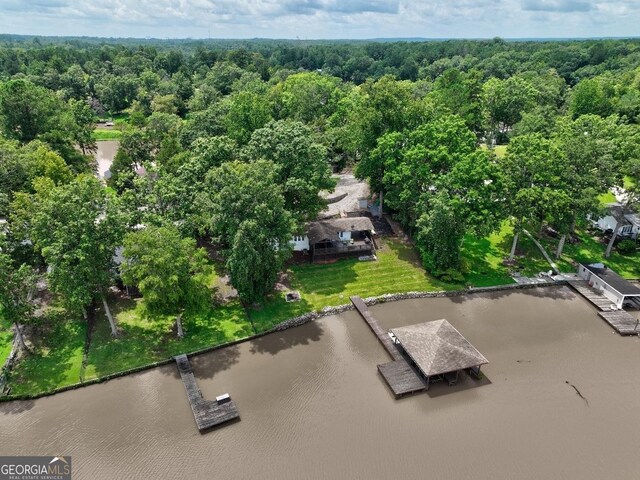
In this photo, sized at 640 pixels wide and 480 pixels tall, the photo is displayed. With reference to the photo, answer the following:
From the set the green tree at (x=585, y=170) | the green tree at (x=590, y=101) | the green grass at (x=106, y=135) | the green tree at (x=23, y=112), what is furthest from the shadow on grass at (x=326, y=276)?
the green grass at (x=106, y=135)

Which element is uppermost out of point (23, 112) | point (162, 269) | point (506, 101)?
point (506, 101)

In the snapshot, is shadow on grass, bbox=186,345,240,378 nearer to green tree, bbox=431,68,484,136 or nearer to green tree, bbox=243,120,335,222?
green tree, bbox=243,120,335,222

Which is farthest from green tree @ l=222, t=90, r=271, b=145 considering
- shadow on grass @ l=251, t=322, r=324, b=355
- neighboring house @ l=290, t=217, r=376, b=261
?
shadow on grass @ l=251, t=322, r=324, b=355

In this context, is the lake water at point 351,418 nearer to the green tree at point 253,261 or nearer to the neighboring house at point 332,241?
the green tree at point 253,261

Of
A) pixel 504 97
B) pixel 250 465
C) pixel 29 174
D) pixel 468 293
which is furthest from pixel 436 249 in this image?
pixel 504 97

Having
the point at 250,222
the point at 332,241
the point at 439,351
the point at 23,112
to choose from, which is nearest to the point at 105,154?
the point at 23,112

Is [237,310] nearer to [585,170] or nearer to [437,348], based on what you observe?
[437,348]

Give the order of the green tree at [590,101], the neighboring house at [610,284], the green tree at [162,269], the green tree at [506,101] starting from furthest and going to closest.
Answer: the green tree at [506,101] → the green tree at [590,101] → the neighboring house at [610,284] → the green tree at [162,269]
